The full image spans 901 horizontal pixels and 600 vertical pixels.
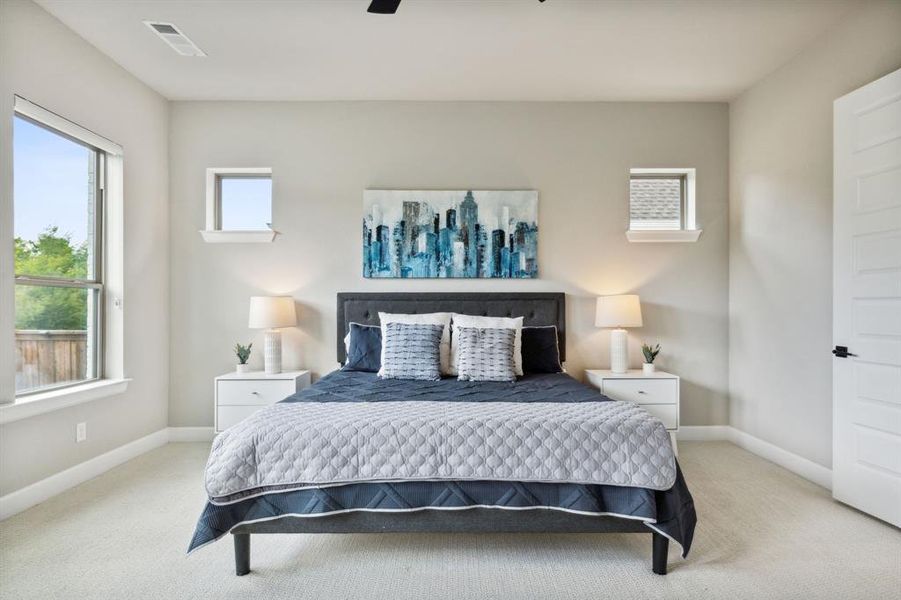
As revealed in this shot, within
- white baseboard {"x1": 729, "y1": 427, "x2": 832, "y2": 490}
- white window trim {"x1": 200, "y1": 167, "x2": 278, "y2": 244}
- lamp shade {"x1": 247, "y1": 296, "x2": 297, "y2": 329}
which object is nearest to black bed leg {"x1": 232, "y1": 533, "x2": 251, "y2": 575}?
white baseboard {"x1": 729, "y1": 427, "x2": 832, "y2": 490}

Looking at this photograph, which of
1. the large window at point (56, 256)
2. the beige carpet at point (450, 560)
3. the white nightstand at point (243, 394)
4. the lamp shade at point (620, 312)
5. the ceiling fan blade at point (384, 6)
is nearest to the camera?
the beige carpet at point (450, 560)

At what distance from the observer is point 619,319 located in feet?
12.1

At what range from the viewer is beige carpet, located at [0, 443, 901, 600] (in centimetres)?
192

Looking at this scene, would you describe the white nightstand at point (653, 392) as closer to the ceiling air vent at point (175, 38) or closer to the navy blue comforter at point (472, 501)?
the navy blue comforter at point (472, 501)

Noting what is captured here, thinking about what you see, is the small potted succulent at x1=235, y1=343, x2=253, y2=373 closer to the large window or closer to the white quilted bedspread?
the large window

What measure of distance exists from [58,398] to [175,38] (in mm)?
2407

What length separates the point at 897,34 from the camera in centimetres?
257

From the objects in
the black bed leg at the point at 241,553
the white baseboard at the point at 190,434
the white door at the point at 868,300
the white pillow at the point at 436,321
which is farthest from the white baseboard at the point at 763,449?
the white baseboard at the point at 190,434

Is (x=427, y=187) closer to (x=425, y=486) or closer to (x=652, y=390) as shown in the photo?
(x=652, y=390)

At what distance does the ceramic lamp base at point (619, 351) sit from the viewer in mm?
3721

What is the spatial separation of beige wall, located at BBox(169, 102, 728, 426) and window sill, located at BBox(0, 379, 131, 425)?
73cm

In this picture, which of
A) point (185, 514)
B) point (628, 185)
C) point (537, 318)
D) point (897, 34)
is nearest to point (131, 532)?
point (185, 514)

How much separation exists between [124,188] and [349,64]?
1.96 meters

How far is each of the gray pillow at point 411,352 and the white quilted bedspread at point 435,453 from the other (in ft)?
3.77
